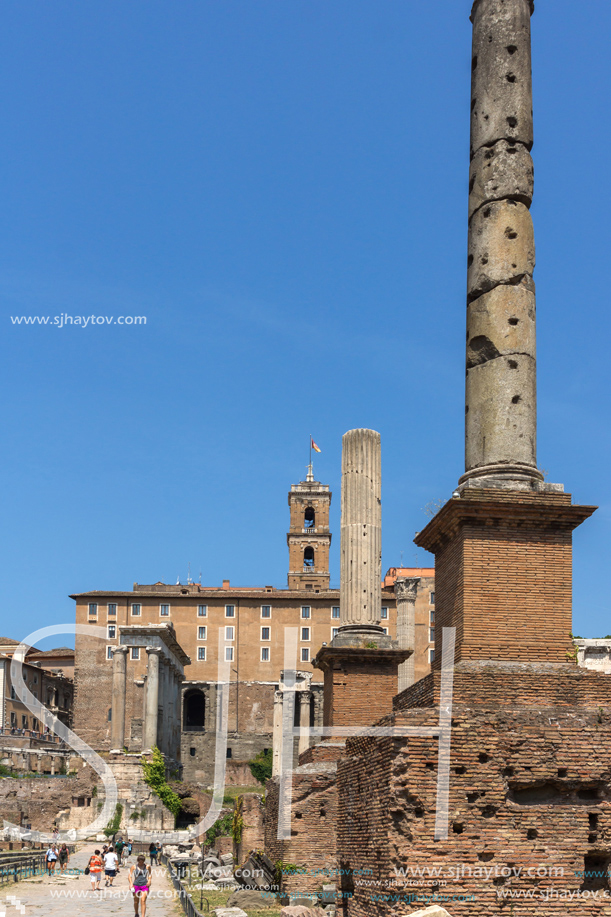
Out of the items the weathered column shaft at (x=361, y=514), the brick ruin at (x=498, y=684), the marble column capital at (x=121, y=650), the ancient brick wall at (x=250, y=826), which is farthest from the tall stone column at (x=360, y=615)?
the marble column capital at (x=121, y=650)

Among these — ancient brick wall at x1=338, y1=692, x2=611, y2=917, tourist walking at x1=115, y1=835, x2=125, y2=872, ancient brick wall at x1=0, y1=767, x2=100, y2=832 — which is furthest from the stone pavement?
ancient brick wall at x1=0, y1=767, x2=100, y2=832

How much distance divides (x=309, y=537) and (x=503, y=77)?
86.7 metres

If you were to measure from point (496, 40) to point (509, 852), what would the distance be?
7.82 metres

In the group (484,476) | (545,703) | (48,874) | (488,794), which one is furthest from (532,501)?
(48,874)

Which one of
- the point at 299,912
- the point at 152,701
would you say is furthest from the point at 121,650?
the point at 299,912

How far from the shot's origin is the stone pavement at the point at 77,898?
19.0 metres

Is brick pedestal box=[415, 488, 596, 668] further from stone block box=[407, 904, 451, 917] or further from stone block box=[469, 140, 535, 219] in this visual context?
stone block box=[469, 140, 535, 219]

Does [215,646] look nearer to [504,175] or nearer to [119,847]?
[119,847]

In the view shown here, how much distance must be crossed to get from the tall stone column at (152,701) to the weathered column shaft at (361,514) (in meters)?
40.3

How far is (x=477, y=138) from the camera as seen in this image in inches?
441

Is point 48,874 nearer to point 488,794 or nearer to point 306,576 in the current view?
point 488,794

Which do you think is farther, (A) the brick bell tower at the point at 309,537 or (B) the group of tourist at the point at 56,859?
(A) the brick bell tower at the point at 309,537

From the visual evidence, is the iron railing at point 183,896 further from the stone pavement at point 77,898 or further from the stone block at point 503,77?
the stone block at point 503,77

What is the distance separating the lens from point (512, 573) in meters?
9.66
